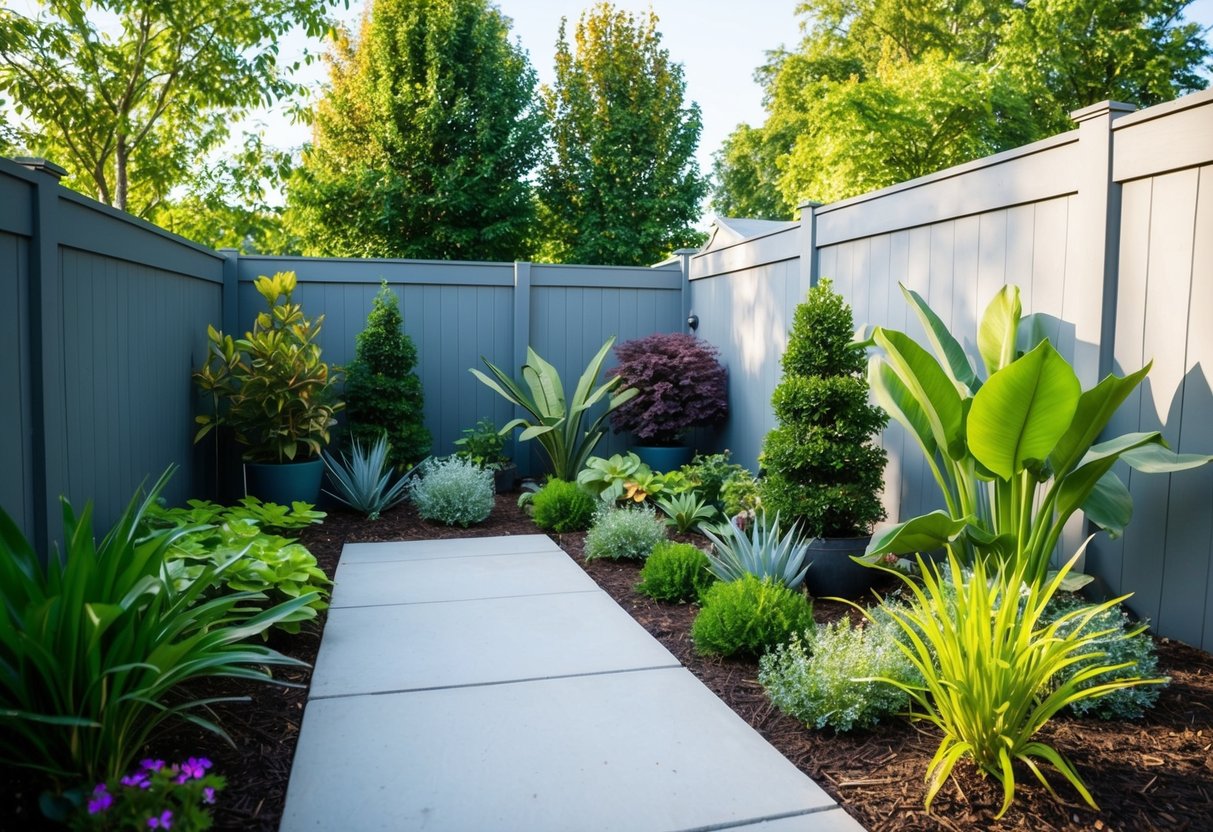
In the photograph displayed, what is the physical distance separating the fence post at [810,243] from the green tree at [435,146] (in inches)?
370

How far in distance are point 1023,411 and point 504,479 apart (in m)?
4.54

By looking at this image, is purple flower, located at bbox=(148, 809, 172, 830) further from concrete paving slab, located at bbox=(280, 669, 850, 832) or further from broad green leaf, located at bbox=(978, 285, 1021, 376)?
broad green leaf, located at bbox=(978, 285, 1021, 376)

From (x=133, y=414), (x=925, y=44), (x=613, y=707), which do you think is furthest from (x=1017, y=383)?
(x=925, y=44)

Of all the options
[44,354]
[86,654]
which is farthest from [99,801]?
[44,354]

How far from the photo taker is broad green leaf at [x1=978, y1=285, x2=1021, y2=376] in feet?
10.5

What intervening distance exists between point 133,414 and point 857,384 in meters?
3.56

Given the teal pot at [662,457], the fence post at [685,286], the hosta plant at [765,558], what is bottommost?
the hosta plant at [765,558]

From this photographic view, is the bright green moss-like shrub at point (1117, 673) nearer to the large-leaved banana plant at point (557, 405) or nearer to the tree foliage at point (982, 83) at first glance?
the large-leaved banana plant at point (557, 405)

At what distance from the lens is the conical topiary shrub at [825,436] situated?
3918 mm

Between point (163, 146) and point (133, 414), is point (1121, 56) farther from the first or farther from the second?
point (133, 414)

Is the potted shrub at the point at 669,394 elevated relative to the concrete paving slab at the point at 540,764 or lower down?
elevated

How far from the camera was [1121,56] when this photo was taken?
1579 centimetres

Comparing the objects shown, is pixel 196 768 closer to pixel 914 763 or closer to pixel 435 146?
pixel 914 763

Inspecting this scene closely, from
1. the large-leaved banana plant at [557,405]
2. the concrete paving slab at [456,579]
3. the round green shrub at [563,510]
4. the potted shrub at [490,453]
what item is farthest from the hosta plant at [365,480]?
the concrete paving slab at [456,579]
